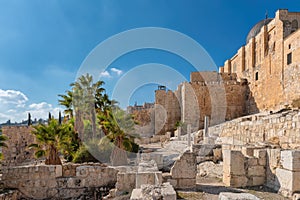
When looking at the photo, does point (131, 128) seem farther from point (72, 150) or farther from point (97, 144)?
point (72, 150)

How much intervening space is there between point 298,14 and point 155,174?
22842mm

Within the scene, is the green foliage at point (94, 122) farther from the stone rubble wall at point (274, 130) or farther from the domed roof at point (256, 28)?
the domed roof at point (256, 28)

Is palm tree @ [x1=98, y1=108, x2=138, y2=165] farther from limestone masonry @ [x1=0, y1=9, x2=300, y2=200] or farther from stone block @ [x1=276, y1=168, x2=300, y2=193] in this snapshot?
stone block @ [x1=276, y1=168, x2=300, y2=193]

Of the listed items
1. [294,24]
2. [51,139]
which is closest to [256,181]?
[51,139]

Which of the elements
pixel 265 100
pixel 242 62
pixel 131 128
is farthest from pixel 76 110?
pixel 242 62

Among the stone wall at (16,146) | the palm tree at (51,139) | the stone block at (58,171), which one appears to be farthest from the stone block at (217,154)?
the stone wall at (16,146)

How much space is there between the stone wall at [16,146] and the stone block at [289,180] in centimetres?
1828

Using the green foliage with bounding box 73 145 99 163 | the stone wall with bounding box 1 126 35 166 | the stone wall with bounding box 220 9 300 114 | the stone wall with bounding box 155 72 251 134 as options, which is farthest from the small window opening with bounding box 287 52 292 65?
the stone wall with bounding box 1 126 35 166

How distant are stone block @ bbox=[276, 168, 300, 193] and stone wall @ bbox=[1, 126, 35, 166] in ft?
60.0

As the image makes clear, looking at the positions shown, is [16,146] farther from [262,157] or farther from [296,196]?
[296,196]

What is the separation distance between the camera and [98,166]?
8.68 meters

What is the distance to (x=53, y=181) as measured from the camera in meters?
8.26

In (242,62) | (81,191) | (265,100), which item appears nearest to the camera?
(81,191)

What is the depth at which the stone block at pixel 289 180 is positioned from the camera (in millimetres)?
4363
